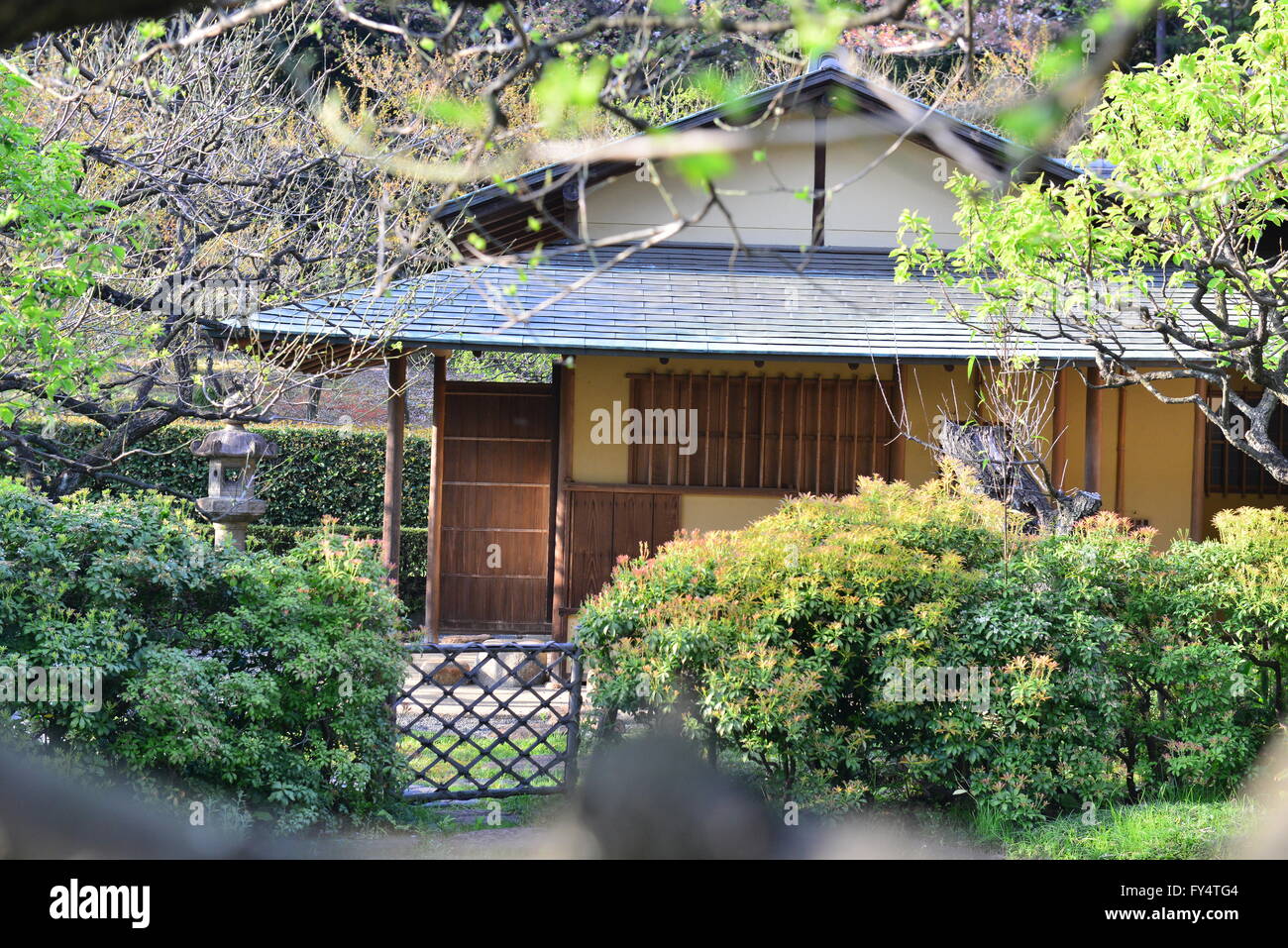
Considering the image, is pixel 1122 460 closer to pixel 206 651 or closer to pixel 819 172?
pixel 819 172

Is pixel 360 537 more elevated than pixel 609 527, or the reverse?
pixel 609 527

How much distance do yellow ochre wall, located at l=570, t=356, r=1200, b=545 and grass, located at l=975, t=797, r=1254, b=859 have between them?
4782 millimetres

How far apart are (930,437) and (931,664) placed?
15.2 ft

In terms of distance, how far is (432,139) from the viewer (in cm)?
1417

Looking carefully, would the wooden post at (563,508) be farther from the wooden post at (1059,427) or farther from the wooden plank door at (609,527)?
the wooden post at (1059,427)

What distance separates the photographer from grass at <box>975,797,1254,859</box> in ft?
19.7

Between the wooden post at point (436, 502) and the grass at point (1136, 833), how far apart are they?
227 inches

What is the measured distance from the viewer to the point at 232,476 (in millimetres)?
9172

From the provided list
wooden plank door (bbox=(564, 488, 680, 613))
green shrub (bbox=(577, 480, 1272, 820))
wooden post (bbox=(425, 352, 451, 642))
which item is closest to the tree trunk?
green shrub (bbox=(577, 480, 1272, 820))

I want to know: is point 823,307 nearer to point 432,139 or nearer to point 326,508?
point 432,139

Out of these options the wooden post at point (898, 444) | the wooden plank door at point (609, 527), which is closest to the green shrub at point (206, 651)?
the wooden plank door at point (609, 527)

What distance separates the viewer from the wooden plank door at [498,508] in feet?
37.1

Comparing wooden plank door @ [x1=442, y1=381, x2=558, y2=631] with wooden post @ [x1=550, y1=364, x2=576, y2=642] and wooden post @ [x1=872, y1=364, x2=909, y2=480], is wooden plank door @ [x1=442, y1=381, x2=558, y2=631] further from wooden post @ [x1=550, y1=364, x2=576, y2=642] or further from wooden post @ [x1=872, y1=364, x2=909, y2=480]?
wooden post @ [x1=872, y1=364, x2=909, y2=480]

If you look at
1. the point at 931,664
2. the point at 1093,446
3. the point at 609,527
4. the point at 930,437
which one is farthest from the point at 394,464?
the point at 1093,446
